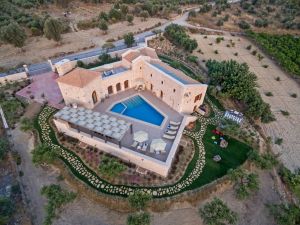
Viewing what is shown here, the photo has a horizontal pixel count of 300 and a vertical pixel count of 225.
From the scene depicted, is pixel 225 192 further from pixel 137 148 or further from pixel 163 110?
pixel 163 110

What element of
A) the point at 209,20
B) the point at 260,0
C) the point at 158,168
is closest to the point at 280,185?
the point at 158,168

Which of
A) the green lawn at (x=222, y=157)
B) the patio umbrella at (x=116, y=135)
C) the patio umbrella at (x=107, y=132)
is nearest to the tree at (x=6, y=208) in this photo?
the patio umbrella at (x=107, y=132)

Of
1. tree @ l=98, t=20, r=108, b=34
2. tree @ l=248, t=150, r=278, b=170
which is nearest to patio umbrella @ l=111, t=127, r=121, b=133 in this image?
tree @ l=248, t=150, r=278, b=170

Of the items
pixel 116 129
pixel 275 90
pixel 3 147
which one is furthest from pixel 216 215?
pixel 275 90

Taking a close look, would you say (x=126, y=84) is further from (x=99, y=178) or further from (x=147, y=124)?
(x=99, y=178)

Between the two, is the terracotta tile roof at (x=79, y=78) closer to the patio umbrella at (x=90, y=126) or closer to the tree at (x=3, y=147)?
the patio umbrella at (x=90, y=126)

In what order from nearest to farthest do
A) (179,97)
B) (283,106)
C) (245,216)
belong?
(245,216) → (179,97) → (283,106)

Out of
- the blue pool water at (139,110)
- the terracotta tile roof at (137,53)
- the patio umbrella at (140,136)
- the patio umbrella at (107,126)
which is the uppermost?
the terracotta tile roof at (137,53)
